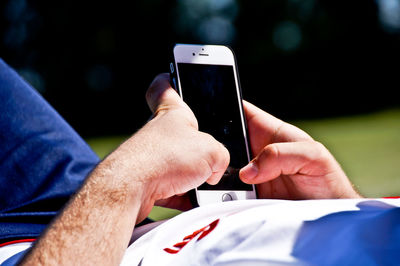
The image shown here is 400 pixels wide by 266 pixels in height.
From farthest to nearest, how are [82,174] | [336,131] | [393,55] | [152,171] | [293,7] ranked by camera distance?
[293,7]
[393,55]
[336,131]
[82,174]
[152,171]

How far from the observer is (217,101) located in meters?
1.01

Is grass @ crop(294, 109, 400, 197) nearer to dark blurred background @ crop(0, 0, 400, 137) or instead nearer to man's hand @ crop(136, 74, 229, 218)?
dark blurred background @ crop(0, 0, 400, 137)

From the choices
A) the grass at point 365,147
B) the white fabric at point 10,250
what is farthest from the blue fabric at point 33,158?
the grass at point 365,147

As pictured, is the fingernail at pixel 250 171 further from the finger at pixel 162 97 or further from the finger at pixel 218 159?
the finger at pixel 162 97

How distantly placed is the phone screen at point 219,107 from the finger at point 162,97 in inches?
2.0

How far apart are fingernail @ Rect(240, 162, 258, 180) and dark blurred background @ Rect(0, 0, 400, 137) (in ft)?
18.6

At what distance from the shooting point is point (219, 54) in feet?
3.37

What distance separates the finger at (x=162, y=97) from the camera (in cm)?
88

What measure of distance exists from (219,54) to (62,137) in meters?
0.61

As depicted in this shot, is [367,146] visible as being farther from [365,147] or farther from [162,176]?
[162,176]

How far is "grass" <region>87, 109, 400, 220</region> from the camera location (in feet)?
7.64

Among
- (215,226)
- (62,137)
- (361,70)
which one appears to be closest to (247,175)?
(215,226)

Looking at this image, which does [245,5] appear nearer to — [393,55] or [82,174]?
[393,55]

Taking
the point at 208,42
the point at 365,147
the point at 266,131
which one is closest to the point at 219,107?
the point at 266,131
